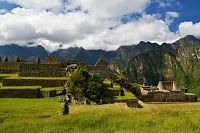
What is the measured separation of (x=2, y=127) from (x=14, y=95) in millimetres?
21635

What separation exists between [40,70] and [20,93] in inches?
334

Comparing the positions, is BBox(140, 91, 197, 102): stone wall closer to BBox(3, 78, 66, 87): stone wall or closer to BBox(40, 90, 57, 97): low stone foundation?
BBox(3, 78, 66, 87): stone wall

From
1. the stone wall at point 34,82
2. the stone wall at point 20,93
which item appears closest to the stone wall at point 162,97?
the stone wall at point 34,82

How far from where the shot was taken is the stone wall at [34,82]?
40.2 metres

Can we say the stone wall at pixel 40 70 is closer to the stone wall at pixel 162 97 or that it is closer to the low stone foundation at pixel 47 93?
the low stone foundation at pixel 47 93

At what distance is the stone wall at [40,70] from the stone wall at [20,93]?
25.2 ft

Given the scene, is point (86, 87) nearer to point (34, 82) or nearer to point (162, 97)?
point (34, 82)

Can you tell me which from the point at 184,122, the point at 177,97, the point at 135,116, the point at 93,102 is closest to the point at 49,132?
the point at 135,116

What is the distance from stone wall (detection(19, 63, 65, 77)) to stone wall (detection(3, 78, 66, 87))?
3.34 metres

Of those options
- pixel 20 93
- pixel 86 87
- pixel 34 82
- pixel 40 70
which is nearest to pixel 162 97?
pixel 86 87

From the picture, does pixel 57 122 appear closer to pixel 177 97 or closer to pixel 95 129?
pixel 95 129

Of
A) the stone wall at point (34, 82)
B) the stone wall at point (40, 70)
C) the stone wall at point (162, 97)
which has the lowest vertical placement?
the stone wall at point (162, 97)

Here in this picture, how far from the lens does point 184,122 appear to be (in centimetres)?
1578

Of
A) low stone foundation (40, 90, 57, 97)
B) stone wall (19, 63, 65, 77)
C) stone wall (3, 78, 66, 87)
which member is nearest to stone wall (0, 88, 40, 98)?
low stone foundation (40, 90, 57, 97)
